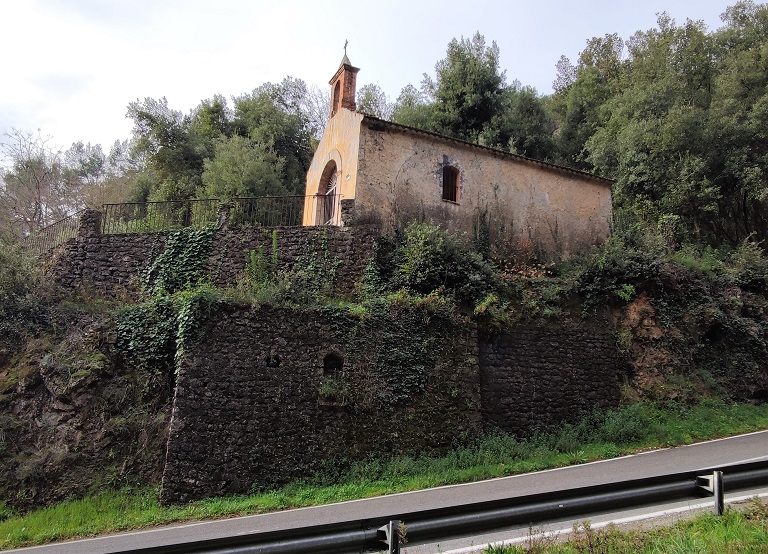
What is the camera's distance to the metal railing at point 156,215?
682 inches

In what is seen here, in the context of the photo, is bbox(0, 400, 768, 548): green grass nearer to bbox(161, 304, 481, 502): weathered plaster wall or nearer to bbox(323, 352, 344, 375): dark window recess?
bbox(161, 304, 481, 502): weathered plaster wall

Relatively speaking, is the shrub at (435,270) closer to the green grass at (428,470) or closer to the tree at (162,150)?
the green grass at (428,470)

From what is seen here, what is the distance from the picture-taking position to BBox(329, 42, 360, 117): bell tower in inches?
829

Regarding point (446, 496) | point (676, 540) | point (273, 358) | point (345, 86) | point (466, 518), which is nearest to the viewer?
point (466, 518)

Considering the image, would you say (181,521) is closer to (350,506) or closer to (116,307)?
(350,506)

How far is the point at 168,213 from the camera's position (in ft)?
58.7

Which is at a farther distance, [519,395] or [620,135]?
[620,135]

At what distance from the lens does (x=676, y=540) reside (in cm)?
477

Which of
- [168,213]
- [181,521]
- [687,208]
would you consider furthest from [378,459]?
[687,208]

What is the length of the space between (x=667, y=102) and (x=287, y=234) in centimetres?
1836

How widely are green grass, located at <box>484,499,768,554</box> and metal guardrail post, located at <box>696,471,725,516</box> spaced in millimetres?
280

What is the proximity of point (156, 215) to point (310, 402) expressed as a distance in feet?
31.4

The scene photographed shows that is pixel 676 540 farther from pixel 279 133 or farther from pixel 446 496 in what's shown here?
pixel 279 133

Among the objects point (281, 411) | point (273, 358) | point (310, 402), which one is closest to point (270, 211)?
point (273, 358)
